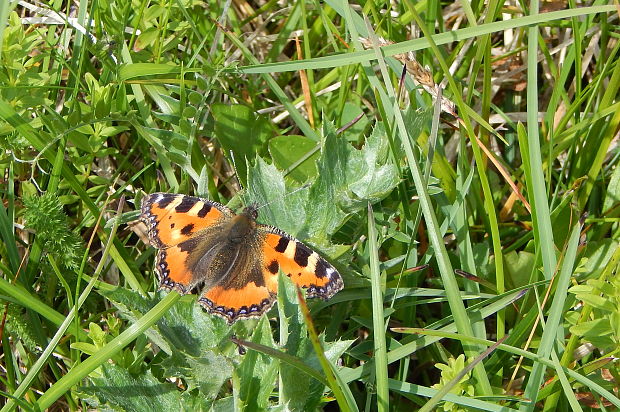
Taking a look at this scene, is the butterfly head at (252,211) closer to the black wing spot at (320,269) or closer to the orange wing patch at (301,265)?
the orange wing patch at (301,265)

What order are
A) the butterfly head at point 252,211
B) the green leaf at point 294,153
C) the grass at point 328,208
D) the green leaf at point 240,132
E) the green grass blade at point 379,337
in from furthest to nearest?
the green leaf at point 240,132 < the green leaf at point 294,153 < the butterfly head at point 252,211 < the grass at point 328,208 < the green grass blade at point 379,337

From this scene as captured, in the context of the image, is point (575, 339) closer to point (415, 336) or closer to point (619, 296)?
point (619, 296)

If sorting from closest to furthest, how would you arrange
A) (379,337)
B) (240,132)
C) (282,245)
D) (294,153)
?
(379,337) < (282,245) < (294,153) < (240,132)

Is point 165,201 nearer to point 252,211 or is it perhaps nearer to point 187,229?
point 187,229

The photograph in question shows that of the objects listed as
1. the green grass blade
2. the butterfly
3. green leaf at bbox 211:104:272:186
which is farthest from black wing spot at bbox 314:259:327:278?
green leaf at bbox 211:104:272:186

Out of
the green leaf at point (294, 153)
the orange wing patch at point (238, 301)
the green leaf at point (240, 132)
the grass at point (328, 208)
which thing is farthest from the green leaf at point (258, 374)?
the green leaf at point (240, 132)

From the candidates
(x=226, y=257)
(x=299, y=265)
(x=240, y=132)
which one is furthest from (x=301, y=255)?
(x=240, y=132)
